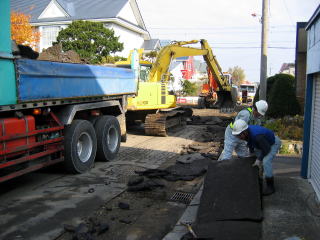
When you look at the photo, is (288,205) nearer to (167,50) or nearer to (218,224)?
(218,224)

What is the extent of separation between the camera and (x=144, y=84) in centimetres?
1382

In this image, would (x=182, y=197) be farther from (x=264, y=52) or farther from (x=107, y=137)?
(x=264, y=52)

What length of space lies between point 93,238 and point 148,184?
2474 millimetres

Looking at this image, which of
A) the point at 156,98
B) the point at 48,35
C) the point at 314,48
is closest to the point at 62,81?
the point at 314,48

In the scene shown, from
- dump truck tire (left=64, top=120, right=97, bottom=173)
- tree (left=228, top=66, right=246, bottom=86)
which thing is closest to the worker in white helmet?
dump truck tire (left=64, top=120, right=97, bottom=173)

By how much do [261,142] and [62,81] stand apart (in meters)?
4.04

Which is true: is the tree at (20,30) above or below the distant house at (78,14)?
below

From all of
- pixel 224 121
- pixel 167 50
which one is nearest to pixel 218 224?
pixel 167 50

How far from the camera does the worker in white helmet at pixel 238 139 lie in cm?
620

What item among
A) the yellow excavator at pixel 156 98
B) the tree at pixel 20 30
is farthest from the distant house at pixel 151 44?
the yellow excavator at pixel 156 98

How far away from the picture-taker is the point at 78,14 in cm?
3244

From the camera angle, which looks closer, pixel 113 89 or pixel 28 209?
pixel 28 209

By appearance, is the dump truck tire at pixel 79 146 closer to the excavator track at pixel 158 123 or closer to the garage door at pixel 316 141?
the garage door at pixel 316 141

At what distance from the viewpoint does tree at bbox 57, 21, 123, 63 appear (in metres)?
23.3
